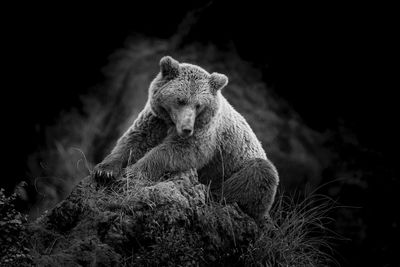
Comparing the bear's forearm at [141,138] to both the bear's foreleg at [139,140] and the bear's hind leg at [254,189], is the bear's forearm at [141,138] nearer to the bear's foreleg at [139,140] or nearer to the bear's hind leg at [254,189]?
the bear's foreleg at [139,140]

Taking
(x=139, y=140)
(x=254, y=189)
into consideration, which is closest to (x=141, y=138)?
Answer: (x=139, y=140)

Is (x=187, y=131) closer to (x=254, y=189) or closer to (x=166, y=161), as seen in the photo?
(x=166, y=161)

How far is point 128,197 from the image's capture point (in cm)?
575

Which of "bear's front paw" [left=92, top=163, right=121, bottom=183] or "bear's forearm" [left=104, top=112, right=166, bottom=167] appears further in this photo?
"bear's forearm" [left=104, top=112, right=166, bottom=167]

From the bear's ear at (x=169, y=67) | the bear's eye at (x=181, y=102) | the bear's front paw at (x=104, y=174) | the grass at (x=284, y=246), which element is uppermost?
the bear's ear at (x=169, y=67)

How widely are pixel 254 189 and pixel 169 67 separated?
180cm

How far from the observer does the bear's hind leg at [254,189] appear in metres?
6.64

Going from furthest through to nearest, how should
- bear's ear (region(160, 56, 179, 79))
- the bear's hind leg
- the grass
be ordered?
bear's ear (region(160, 56, 179, 79)) → the bear's hind leg → the grass

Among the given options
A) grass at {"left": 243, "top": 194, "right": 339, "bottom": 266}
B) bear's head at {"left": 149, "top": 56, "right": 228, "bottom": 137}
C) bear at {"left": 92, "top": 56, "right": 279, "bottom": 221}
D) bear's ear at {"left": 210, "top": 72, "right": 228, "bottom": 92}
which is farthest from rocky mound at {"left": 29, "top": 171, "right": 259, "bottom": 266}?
bear's ear at {"left": 210, "top": 72, "right": 228, "bottom": 92}

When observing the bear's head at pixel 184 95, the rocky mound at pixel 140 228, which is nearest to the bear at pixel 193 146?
the bear's head at pixel 184 95

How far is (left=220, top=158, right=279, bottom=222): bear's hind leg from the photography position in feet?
21.8

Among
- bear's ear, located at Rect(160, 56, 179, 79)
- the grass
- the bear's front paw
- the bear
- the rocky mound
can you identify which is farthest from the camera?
bear's ear, located at Rect(160, 56, 179, 79)

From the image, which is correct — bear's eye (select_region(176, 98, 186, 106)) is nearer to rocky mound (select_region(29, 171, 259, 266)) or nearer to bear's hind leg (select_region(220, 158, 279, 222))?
rocky mound (select_region(29, 171, 259, 266))

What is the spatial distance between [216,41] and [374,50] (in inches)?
144
